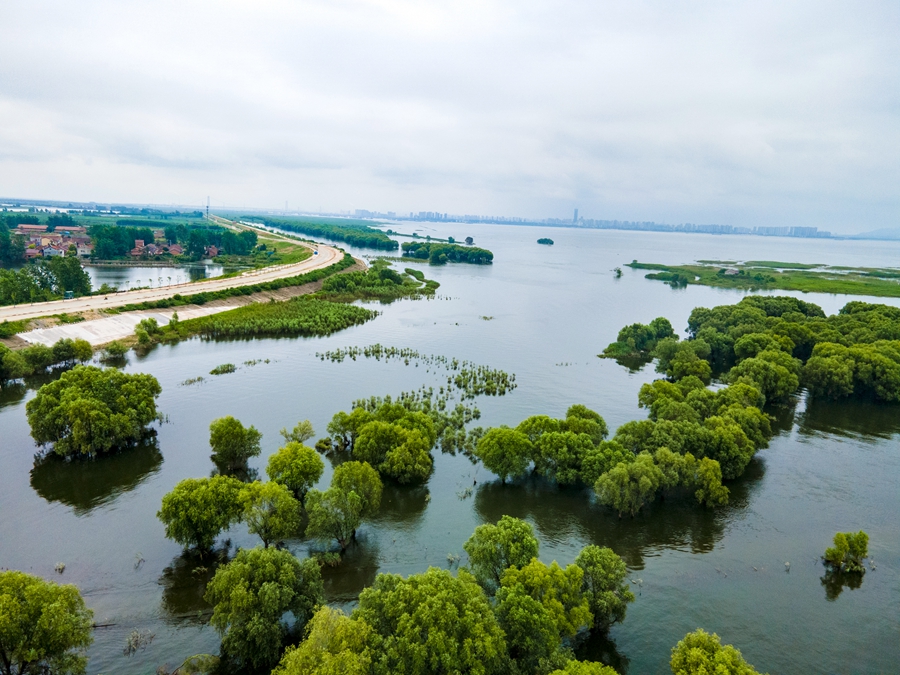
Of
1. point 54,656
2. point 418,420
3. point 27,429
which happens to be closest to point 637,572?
point 418,420

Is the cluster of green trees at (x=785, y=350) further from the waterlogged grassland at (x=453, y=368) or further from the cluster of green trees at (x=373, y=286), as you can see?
the cluster of green trees at (x=373, y=286)

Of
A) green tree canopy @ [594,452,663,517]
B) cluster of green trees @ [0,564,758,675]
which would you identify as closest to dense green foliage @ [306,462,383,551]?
cluster of green trees @ [0,564,758,675]

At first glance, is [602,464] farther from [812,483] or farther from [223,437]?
[223,437]

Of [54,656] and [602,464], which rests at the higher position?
[602,464]

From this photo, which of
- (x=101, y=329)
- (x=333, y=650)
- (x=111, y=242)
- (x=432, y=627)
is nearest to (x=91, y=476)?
(x=333, y=650)

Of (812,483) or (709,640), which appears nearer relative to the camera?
(709,640)

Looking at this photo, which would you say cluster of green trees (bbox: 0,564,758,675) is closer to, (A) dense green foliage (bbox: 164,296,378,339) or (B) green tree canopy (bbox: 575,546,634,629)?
(B) green tree canopy (bbox: 575,546,634,629)
